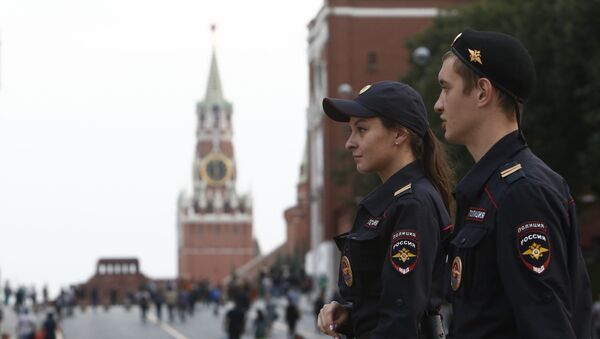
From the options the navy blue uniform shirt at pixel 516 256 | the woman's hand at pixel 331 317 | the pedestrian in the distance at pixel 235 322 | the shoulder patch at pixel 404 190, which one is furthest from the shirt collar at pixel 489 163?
the pedestrian in the distance at pixel 235 322

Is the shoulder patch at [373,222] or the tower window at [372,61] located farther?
the tower window at [372,61]

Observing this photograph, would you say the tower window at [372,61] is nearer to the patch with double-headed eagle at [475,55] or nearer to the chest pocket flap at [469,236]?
the patch with double-headed eagle at [475,55]

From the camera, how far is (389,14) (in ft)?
285

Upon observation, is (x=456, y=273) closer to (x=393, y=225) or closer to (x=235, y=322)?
(x=393, y=225)

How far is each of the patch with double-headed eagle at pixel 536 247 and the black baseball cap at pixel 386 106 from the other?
5.91ft

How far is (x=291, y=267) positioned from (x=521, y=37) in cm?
7129

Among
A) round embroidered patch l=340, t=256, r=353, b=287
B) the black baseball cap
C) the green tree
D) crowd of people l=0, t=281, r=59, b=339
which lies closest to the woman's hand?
round embroidered patch l=340, t=256, r=353, b=287

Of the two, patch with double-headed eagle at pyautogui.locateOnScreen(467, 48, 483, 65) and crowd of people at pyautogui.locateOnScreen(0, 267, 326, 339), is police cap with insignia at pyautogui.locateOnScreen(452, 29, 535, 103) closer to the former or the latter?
patch with double-headed eagle at pyautogui.locateOnScreen(467, 48, 483, 65)

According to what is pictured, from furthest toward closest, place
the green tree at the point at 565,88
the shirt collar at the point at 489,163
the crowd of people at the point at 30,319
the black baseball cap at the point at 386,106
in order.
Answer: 1. the green tree at the point at 565,88
2. the crowd of people at the point at 30,319
3. the black baseball cap at the point at 386,106
4. the shirt collar at the point at 489,163

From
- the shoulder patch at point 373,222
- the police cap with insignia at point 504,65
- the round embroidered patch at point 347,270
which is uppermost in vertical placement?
the police cap with insignia at point 504,65

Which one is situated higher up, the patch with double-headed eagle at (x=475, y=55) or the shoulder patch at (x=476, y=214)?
the patch with double-headed eagle at (x=475, y=55)

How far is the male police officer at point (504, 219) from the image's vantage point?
494cm

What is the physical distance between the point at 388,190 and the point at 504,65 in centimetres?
138

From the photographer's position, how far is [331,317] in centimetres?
653
